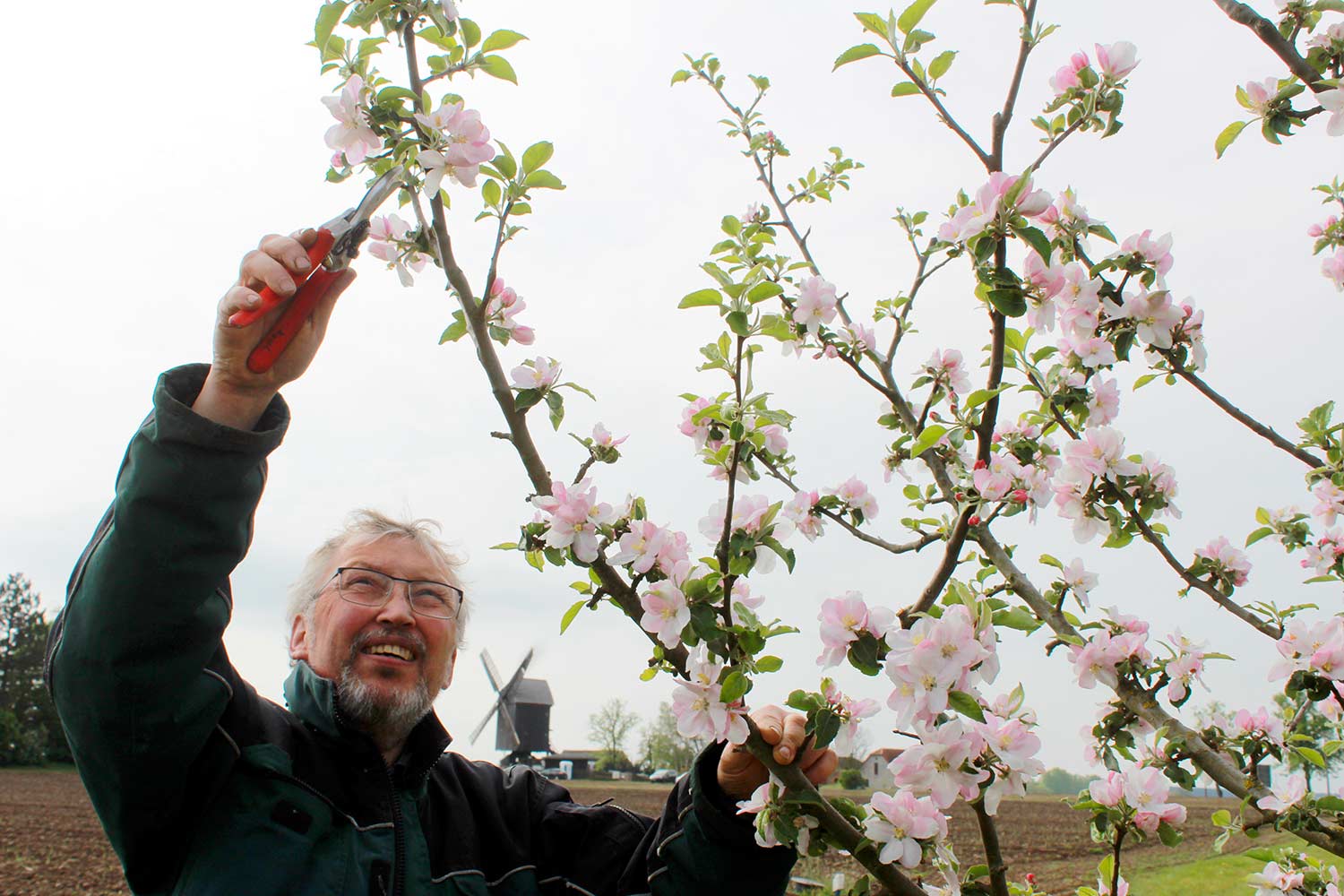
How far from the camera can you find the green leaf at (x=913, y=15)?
6.56ft

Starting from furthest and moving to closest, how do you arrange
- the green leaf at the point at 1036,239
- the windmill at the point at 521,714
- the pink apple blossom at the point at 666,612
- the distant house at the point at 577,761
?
the distant house at the point at 577,761 → the windmill at the point at 521,714 → the green leaf at the point at 1036,239 → the pink apple blossom at the point at 666,612

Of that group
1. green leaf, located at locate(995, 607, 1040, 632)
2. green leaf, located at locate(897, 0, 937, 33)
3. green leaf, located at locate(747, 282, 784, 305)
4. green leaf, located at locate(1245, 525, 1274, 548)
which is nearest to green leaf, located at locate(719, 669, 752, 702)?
green leaf, located at locate(995, 607, 1040, 632)

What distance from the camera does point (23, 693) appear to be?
44.0 m

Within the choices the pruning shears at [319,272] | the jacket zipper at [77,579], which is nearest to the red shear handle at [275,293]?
the pruning shears at [319,272]

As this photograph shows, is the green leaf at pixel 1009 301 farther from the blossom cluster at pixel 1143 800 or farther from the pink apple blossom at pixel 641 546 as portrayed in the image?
the blossom cluster at pixel 1143 800

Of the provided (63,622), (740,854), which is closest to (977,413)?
(740,854)

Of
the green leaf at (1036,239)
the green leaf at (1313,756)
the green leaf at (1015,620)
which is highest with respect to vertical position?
the green leaf at (1036,239)

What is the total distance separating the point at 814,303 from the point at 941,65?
2.61 feet

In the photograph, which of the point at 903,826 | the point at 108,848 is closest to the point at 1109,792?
the point at 903,826

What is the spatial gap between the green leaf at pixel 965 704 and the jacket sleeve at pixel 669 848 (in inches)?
28.5

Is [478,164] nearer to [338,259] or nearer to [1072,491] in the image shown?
[338,259]

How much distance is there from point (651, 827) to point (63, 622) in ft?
5.22

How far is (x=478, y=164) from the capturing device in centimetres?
174

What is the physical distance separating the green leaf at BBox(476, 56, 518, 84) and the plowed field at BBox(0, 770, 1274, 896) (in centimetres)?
1044
